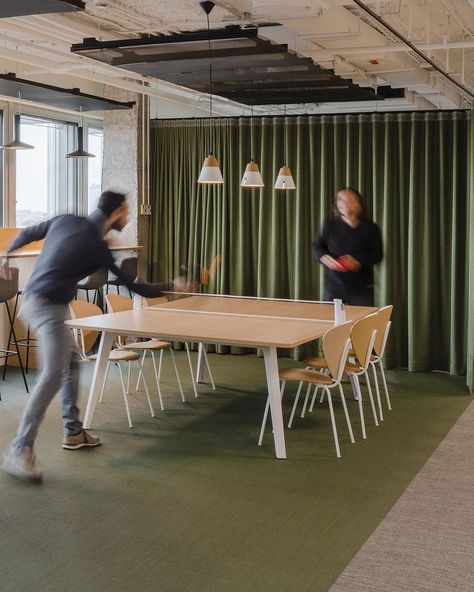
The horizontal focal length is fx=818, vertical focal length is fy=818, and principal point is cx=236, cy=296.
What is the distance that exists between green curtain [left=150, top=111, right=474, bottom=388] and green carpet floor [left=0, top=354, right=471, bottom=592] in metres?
1.54

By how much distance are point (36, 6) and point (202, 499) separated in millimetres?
2567

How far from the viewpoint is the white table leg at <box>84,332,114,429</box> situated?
551 cm

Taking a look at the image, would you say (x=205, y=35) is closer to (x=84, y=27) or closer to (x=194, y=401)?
(x=84, y=27)

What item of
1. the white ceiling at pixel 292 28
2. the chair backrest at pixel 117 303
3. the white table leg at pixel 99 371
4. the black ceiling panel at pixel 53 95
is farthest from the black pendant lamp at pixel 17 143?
the white table leg at pixel 99 371

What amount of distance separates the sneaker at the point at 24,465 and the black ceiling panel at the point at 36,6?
90.5 inches

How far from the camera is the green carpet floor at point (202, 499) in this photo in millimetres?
3453

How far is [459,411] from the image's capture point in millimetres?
6352

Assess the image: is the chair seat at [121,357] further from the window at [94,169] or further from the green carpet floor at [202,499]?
the window at [94,169]

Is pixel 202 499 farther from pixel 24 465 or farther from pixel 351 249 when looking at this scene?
pixel 351 249

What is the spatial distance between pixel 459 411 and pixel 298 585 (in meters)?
3.37

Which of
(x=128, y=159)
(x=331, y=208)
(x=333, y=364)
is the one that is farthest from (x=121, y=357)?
(x=128, y=159)

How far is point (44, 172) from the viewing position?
9.12 meters

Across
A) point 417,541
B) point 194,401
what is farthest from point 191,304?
point 417,541

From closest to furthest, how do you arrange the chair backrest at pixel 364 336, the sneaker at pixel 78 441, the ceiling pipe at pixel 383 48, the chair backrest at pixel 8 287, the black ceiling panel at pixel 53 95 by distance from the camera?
1. the sneaker at pixel 78 441
2. the chair backrest at pixel 364 336
3. the ceiling pipe at pixel 383 48
4. the chair backrest at pixel 8 287
5. the black ceiling panel at pixel 53 95
